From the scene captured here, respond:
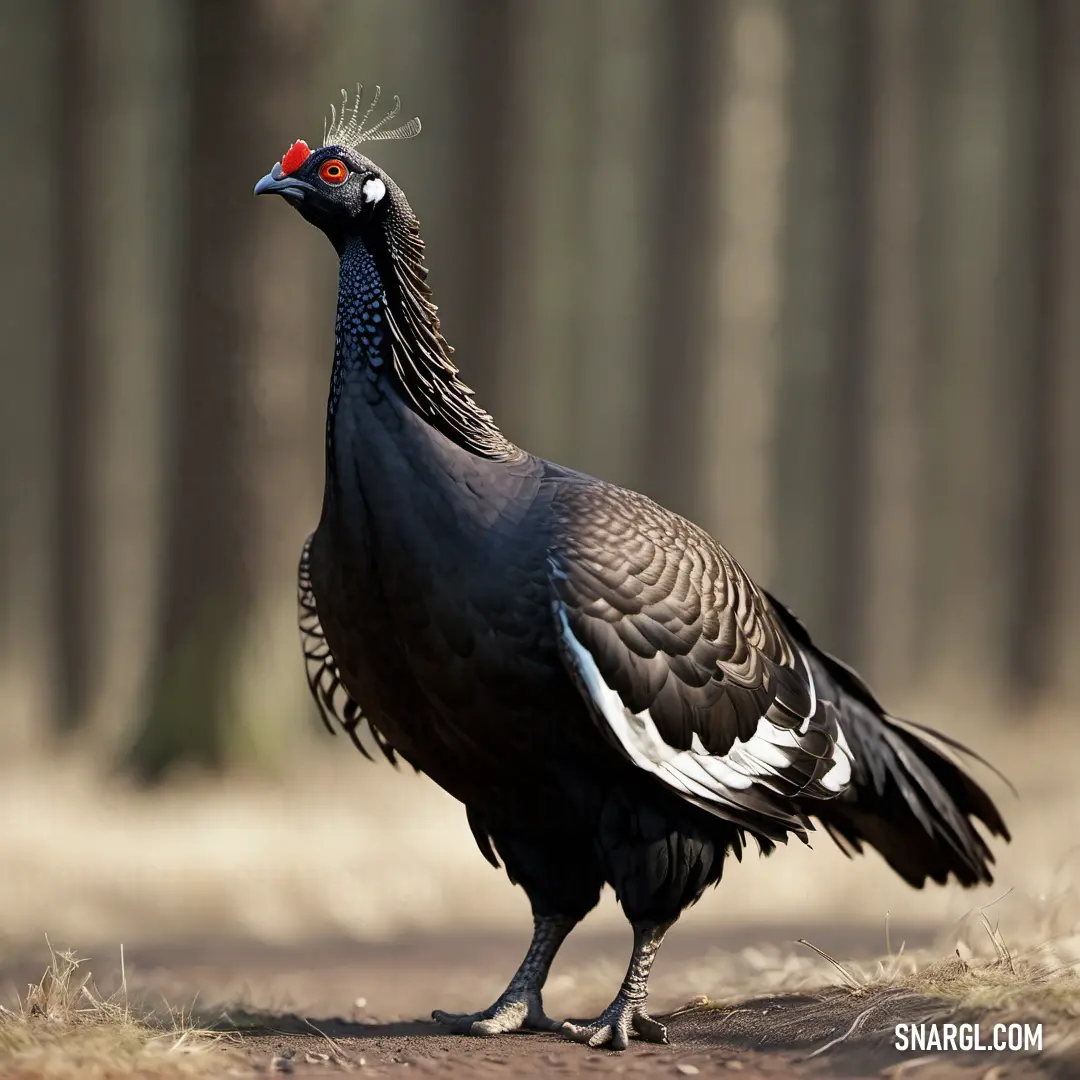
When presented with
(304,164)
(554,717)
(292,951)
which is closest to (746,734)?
(554,717)

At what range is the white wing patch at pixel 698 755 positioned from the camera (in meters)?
3.56

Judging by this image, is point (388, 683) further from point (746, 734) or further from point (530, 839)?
point (746, 734)

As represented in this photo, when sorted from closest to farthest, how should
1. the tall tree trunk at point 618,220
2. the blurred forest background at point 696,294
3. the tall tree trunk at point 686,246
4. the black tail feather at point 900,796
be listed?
1. the black tail feather at point 900,796
2. the tall tree trunk at point 686,246
3. the blurred forest background at point 696,294
4. the tall tree trunk at point 618,220

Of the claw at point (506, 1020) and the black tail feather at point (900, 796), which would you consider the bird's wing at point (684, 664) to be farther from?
the claw at point (506, 1020)

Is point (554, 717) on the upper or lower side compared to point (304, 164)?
lower

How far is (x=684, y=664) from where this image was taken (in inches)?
149

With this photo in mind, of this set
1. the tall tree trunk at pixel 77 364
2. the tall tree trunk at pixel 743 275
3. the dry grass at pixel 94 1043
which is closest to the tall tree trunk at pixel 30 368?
the tall tree trunk at pixel 77 364

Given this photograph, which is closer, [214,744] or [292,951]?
[292,951]

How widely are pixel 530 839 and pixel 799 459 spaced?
32.2 ft

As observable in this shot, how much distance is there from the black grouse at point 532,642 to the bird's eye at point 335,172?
2cm

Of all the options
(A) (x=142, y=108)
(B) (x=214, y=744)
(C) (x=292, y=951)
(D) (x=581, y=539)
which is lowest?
(C) (x=292, y=951)

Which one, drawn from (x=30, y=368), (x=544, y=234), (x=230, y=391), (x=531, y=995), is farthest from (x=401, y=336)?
(x=30, y=368)

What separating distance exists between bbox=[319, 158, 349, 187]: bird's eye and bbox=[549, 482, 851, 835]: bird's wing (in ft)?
3.45

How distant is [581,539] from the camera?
3699mm
